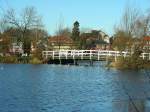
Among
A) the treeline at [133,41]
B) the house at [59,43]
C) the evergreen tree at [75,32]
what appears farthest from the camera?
the evergreen tree at [75,32]

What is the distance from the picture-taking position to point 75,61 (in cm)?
7256

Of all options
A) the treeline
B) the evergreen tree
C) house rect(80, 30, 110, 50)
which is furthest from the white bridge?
the evergreen tree

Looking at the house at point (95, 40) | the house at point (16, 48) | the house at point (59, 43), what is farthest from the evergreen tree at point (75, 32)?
the house at point (16, 48)

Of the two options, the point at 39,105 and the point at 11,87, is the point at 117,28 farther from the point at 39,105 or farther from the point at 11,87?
the point at 39,105

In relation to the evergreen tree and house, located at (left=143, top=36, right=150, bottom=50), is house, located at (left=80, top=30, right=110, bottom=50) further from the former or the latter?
house, located at (left=143, top=36, right=150, bottom=50)

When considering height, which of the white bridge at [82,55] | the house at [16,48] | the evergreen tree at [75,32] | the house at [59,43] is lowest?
the white bridge at [82,55]

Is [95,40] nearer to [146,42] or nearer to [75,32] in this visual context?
[75,32]

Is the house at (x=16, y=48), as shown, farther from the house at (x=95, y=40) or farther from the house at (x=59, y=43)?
the house at (x=95, y=40)

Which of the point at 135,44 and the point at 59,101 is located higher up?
the point at 135,44

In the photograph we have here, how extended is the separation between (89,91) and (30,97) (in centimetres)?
564

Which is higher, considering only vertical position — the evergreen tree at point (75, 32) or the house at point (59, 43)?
the evergreen tree at point (75, 32)

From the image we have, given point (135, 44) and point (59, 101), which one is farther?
point (135, 44)

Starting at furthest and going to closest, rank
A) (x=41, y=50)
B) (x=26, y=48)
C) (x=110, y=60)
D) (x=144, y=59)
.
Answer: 1. (x=26, y=48)
2. (x=41, y=50)
3. (x=110, y=60)
4. (x=144, y=59)

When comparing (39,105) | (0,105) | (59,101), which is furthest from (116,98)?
(0,105)
